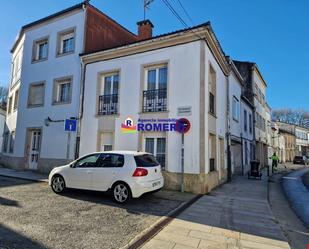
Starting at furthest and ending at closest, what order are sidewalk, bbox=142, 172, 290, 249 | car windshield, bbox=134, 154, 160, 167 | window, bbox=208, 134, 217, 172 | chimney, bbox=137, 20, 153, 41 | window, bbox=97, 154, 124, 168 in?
chimney, bbox=137, 20, 153, 41 < window, bbox=208, 134, 217, 172 < window, bbox=97, 154, 124, 168 < car windshield, bbox=134, 154, 160, 167 < sidewalk, bbox=142, 172, 290, 249

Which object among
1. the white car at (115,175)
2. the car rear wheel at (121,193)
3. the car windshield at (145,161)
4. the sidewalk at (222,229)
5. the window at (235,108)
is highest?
the window at (235,108)

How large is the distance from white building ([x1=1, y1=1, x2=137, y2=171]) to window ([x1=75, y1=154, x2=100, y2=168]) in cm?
448

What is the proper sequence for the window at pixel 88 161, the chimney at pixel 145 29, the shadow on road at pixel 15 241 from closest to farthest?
1. the shadow on road at pixel 15 241
2. the window at pixel 88 161
3. the chimney at pixel 145 29

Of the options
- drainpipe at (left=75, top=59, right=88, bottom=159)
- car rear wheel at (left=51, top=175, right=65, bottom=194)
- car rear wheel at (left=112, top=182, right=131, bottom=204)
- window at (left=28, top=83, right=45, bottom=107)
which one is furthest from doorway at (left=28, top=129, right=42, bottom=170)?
car rear wheel at (left=112, top=182, right=131, bottom=204)

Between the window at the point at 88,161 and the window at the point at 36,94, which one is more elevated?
the window at the point at 36,94

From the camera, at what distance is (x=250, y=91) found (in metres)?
23.3

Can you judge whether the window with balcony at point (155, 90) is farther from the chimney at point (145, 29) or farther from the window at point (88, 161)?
the chimney at point (145, 29)

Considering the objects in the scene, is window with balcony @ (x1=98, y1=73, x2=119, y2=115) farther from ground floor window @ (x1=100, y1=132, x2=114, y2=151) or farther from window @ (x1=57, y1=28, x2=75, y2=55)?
window @ (x1=57, y1=28, x2=75, y2=55)

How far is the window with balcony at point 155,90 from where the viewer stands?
10742 mm

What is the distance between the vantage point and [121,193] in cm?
721

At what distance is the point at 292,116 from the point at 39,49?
73393mm

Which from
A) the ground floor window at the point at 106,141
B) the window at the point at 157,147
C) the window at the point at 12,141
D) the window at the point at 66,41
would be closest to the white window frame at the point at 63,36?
the window at the point at 66,41

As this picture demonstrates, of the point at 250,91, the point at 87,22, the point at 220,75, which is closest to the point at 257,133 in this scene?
the point at 250,91

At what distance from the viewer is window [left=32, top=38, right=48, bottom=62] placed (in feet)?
50.6
